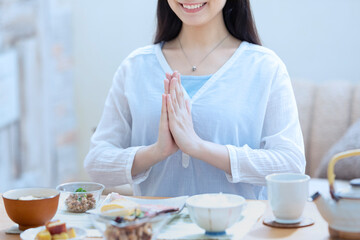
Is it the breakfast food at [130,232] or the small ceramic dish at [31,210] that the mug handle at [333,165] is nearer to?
the breakfast food at [130,232]

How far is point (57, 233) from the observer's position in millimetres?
1189

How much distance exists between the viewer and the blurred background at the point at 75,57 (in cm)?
356

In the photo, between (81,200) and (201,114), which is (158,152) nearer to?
(201,114)

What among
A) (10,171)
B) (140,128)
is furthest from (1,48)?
(140,128)

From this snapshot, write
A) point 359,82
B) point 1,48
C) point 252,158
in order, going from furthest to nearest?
point 359,82 < point 1,48 < point 252,158

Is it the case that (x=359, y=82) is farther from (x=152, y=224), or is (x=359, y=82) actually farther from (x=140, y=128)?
(x=152, y=224)

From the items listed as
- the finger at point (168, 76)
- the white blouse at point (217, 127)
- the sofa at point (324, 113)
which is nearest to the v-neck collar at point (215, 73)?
the white blouse at point (217, 127)

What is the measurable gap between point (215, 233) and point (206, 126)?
24.1 inches

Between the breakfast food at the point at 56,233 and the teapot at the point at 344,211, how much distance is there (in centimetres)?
51

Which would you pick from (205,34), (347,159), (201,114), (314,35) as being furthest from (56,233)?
(314,35)

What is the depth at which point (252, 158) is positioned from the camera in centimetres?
168

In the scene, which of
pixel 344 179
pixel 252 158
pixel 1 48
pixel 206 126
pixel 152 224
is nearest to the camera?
pixel 152 224

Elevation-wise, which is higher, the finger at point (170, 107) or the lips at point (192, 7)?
the lips at point (192, 7)

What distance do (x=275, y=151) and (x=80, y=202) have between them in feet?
1.91
